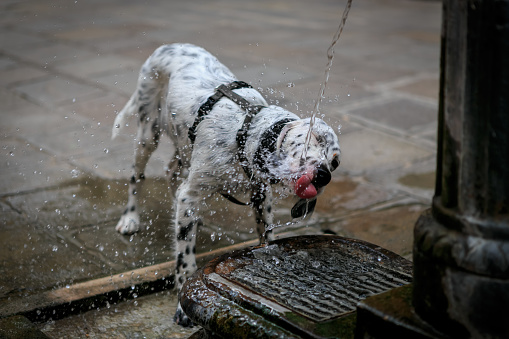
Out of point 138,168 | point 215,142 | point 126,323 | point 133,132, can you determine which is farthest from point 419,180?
point 126,323

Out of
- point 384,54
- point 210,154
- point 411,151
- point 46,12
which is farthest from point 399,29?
point 210,154

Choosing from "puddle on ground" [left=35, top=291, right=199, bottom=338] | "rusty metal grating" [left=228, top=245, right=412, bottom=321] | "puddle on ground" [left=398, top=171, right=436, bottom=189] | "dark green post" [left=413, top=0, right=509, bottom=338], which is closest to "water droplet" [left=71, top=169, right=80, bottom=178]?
"puddle on ground" [left=35, top=291, right=199, bottom=338]

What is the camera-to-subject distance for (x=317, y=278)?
2.86 metres

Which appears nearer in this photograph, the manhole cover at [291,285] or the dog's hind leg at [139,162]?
the manhole cover at [291,285]

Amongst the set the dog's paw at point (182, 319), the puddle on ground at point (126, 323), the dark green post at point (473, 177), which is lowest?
the puddle on ground at point (126, 323)

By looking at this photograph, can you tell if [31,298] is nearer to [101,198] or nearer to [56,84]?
[101,198]

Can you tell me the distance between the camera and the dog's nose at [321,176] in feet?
9.86

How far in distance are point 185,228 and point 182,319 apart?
0.53 metres

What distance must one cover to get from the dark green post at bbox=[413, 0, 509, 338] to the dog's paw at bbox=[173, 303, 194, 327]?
163 centimetres

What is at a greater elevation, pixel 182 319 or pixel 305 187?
pixel 305 187

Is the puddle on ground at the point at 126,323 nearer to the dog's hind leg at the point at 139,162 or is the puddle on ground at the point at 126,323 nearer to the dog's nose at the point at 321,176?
the dog's hind leg at the point at 139,162

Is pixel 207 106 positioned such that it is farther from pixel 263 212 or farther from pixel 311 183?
pixel 311 183

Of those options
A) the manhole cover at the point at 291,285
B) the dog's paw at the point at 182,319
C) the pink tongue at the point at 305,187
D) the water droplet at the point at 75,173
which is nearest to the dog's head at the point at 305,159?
the pink tongue at the point at 305,187

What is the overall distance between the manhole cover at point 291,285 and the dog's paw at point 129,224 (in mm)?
1650
